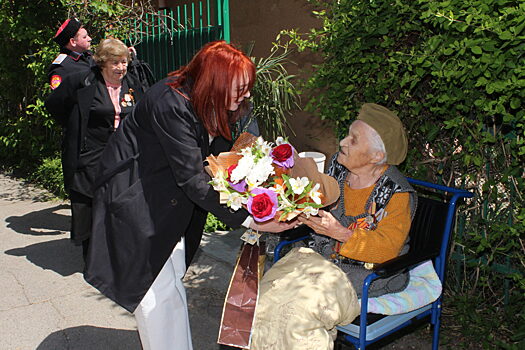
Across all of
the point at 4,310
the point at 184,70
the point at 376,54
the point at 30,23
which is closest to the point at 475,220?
the point at 376,54

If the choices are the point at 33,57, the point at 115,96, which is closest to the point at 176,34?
the point at 115,96

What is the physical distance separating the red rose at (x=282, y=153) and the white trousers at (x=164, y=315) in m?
0.81

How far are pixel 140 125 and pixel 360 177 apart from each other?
125cm

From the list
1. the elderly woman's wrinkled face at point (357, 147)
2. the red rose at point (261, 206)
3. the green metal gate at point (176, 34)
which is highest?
the green metal gate at point (176, 34)

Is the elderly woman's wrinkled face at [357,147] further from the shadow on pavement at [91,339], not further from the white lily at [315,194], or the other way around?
the shadow on pavement at [91,339]

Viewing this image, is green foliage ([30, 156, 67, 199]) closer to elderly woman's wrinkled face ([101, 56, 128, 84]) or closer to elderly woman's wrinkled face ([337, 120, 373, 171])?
elderly woman's wrinkled face ([101, 56, 128, 84])

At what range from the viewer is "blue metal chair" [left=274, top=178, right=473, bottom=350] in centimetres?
250

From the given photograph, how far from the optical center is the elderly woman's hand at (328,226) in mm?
2768

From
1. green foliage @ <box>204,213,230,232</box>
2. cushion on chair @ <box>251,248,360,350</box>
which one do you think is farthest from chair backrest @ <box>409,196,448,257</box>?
green foliage @ <box>204,213,230,232</box>

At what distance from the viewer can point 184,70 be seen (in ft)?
8.48

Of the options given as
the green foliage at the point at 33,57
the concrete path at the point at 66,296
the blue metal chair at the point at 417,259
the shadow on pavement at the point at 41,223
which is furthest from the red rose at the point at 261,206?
the green foliage at the point at 33,57

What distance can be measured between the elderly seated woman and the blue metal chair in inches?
3.2

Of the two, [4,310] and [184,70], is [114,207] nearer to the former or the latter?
[184,70]

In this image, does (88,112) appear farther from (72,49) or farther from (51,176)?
(51,176)
